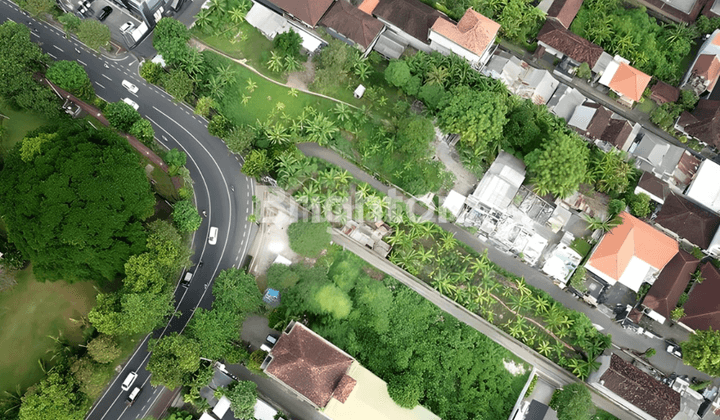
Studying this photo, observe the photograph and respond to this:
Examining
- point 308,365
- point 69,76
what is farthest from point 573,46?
point 69,76

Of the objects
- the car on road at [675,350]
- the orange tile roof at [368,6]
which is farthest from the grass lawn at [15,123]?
the car on road at [675,350]

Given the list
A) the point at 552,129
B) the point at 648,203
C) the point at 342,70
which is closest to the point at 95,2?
the point at 342,70

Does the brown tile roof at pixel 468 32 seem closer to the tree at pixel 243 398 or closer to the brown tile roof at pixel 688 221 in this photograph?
the brown tile roof at pixel 688 221

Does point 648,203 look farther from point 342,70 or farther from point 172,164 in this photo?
point 172,164

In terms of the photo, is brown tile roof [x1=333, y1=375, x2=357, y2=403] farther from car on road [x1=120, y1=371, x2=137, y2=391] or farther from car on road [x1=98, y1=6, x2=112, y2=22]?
car on road [x1=98, y1=6, x2=112, y2=22]

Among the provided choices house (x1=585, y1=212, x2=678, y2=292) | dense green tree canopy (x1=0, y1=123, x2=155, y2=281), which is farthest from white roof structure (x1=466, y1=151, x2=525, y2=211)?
dense green tree canopy (x1=0, y1=123, x2=155, y2=281)

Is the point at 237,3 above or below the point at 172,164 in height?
above
